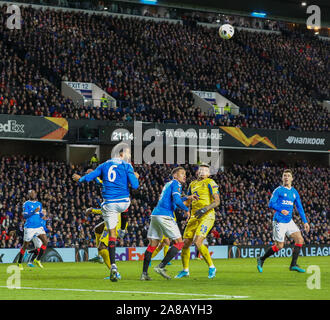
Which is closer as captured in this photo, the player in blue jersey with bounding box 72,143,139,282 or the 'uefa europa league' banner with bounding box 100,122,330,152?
the player in blue jersey with bounding box 72,143,139,282

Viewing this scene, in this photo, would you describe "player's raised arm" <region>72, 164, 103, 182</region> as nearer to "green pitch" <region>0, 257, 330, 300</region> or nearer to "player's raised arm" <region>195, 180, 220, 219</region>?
"green pitch" <region>0, 257, 330, 300</region>

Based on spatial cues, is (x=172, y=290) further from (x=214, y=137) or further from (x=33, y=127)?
(x=214, y=137)

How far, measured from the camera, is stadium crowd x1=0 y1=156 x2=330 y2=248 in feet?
108

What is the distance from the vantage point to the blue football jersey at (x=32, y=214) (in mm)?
22500

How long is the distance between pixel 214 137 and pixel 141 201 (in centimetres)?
722

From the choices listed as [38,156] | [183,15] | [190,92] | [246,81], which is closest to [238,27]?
[183,15]

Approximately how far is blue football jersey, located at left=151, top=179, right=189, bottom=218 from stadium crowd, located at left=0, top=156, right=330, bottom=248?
1681 centimetres

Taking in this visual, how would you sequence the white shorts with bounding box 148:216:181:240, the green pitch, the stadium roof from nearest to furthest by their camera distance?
the green pitch
the white shorts with bounding box 148:216:181:240
the stadium roof

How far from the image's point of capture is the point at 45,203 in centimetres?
3444

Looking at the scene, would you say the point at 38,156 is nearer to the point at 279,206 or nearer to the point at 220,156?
the point at 220,156

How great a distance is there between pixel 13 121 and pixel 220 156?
1606cm

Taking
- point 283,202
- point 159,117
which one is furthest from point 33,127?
point 283,202

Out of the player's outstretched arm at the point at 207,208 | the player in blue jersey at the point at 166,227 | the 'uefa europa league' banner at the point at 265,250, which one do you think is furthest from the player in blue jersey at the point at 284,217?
the 'uefa europa league' banner at the point at 265,250

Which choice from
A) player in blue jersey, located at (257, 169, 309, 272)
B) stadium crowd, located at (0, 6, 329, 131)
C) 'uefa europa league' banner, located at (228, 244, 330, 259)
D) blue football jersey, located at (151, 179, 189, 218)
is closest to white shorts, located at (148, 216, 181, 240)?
blue football jersey, located at (151, 179, 189, 218)
